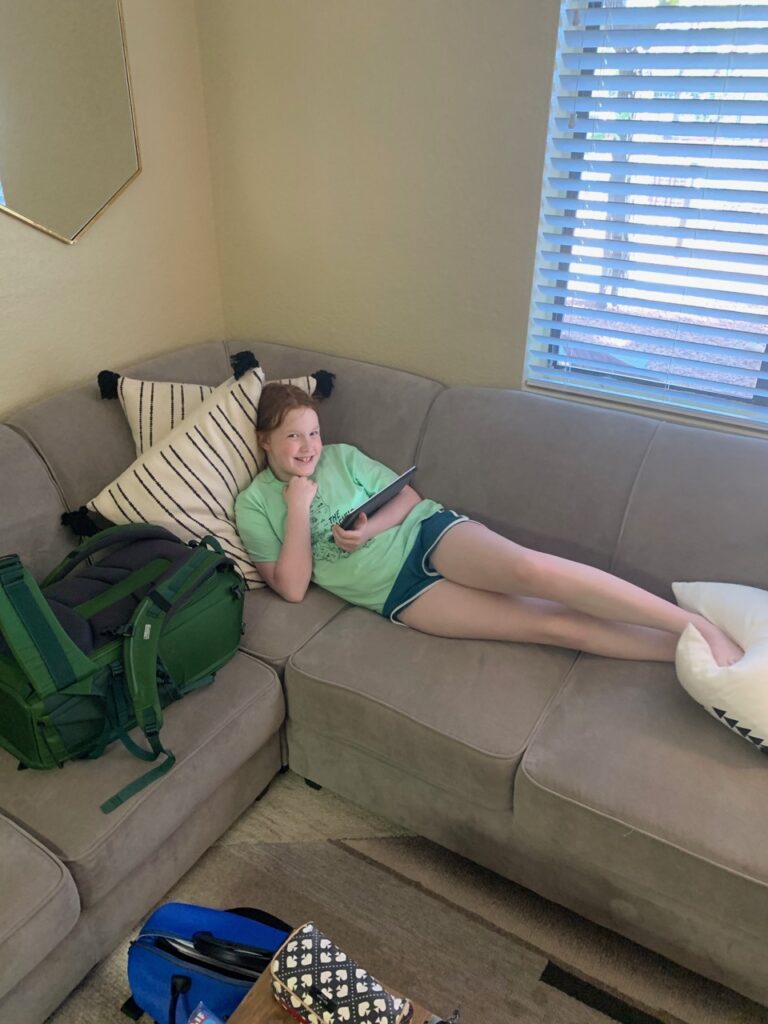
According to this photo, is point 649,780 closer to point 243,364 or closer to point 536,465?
point 536,465

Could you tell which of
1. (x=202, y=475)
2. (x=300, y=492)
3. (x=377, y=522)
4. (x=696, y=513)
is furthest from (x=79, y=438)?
(x=696, y=513)

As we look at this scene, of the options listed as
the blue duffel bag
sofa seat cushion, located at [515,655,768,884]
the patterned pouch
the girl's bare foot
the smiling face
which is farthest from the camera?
the smiling face

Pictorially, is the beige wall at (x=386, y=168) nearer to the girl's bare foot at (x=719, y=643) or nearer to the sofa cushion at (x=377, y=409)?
the sofa cushion at (x=377, y=409)

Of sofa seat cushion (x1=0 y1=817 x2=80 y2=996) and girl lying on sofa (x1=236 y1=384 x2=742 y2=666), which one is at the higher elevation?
girl lying on sofa (x1=236 y1=384 x2=742 y2=666)

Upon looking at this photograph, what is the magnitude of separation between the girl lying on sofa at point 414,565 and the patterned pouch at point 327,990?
820 millimetres

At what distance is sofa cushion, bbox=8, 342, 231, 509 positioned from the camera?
1.87 meters

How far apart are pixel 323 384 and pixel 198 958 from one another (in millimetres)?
1467

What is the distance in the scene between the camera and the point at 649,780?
4.43 ft

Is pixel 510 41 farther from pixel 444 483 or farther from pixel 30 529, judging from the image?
pixel 30 529

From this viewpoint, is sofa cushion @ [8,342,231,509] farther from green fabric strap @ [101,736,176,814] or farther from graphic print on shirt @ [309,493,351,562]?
green fabric strap @ [101,736,176,814]

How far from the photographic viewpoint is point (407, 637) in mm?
1757

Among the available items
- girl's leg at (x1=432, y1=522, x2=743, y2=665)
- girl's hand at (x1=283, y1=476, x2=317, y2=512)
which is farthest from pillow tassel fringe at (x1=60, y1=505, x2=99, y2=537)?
girl's leg at (x1=432, y1=522, x2=743, y2=665)

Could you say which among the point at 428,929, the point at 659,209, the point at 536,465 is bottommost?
the point at 428,929

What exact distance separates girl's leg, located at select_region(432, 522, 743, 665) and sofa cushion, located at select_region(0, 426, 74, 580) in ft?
3.10
